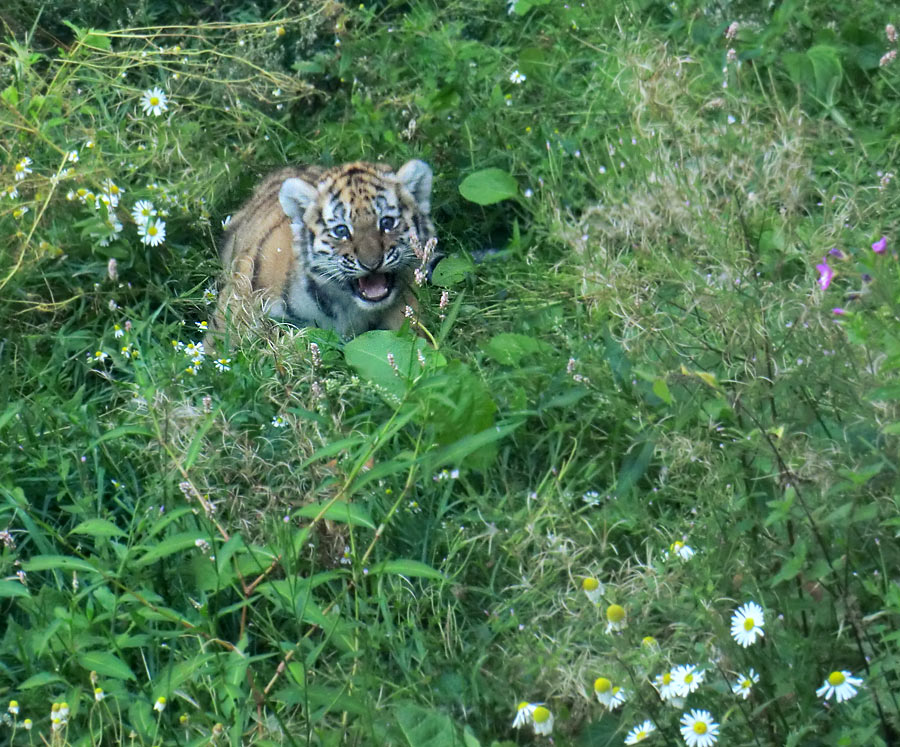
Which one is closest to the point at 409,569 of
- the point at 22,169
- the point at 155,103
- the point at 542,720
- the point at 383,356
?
the point at 542,720

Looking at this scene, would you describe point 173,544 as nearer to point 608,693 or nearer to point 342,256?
point 608,693

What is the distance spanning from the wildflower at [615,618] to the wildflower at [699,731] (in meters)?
0.24

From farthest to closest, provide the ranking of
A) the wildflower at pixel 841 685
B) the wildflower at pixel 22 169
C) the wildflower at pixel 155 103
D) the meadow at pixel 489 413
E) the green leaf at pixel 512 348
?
the wildflower at pixel 155 103
the wildflower at pixel 22 169
the green leaf at pixel 512 348
the meadow at pixel 489 413
the wildflower at pixel 841 685

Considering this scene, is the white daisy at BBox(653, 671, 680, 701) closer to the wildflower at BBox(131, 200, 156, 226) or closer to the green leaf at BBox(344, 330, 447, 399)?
the green leaf at BBox(344, 330, 447, 399)

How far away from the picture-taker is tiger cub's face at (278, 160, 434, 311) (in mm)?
4805

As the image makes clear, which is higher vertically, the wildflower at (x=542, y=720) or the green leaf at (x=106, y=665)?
the wildflower at (x=542, y=720)

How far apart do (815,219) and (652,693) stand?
2334 mm

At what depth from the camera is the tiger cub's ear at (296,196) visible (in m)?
4.93

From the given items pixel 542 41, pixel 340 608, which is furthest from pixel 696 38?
pixel 340 608

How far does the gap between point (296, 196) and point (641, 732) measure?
308cm

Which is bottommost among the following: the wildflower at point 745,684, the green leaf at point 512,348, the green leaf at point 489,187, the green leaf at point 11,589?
the green leaf at point 489,187

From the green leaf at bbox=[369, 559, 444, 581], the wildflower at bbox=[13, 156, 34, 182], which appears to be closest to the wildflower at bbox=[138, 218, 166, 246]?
the wildflower at bbox=[13, 156, 34, 182]

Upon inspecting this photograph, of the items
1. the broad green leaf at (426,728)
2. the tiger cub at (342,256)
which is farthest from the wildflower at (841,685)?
the tiger cub at (342,256)

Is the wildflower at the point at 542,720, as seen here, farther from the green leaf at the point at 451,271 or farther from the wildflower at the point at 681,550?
the green leaf at the point at 451,271
